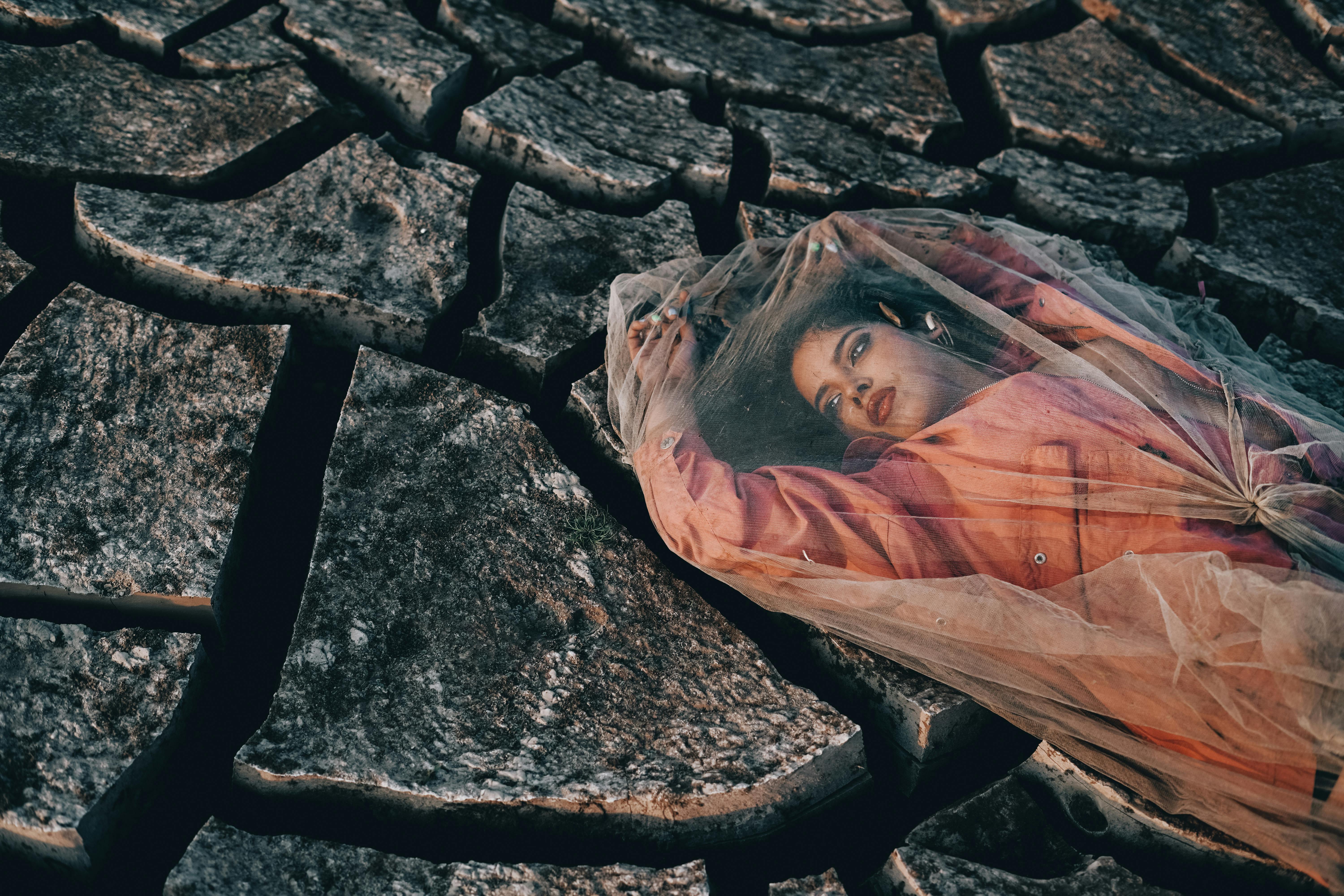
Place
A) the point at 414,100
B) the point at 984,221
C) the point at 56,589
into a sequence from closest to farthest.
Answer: the point at 56,589 → the point at 984,221 → the point at 414,100

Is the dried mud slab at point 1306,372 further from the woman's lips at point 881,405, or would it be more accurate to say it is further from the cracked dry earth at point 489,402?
the woman's lips at point 881,405

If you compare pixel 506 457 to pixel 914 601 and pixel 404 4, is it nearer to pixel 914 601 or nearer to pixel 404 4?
pixel 914 601

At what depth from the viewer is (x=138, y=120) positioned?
1772 millimetres

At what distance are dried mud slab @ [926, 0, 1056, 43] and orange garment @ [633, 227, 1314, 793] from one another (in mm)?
1424

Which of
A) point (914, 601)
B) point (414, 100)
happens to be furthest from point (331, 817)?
point (414, 100)

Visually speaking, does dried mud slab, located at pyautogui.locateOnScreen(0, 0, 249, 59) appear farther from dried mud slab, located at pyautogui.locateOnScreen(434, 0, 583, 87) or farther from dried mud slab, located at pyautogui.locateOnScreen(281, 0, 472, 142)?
dried mud slab, located at pyautogui.locateOnScreen(434, 0, 583, 87)

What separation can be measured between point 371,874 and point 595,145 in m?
1.52

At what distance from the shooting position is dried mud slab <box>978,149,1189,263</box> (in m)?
1.95

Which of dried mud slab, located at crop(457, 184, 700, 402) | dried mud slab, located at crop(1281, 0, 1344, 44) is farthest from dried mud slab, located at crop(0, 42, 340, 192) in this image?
dried mud slab, located at crop(1281, 0, 1344, 44)

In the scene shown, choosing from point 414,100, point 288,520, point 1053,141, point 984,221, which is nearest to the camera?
point 288,520

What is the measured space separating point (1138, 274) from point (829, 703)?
1333 mm

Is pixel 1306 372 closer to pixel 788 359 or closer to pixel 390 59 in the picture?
pixel 788 359

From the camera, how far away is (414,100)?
1.94 m

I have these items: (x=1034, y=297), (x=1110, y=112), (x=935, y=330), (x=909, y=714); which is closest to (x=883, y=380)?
→ (x=935, y=330)
